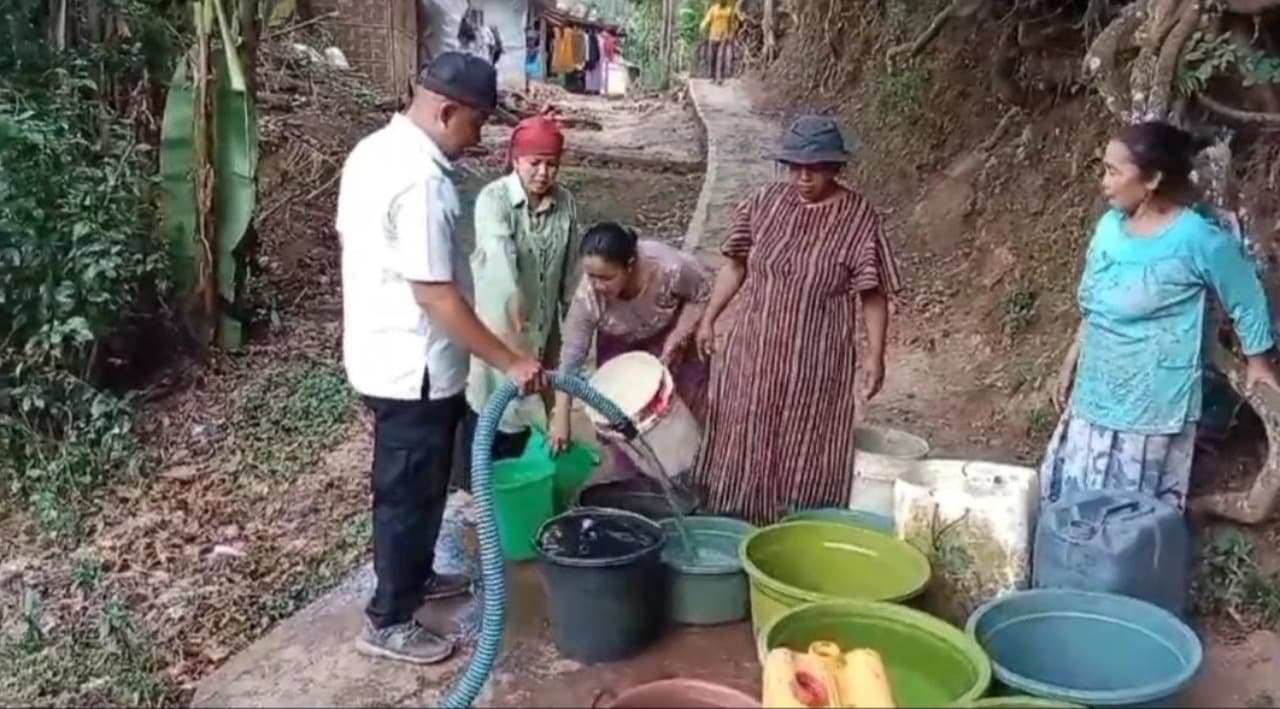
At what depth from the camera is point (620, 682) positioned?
11.5 feet

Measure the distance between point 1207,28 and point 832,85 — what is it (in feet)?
28.2

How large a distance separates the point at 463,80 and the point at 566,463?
1.43 metres

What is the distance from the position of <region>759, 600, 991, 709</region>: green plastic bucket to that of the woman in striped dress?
0.96 metres

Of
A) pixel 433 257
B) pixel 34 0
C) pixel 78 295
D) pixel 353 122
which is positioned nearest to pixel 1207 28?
pixel 433 257

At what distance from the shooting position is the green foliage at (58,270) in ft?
19.5

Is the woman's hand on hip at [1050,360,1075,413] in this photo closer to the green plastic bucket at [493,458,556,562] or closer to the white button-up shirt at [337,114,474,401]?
the green plastic bucket at [493,458,556,562]

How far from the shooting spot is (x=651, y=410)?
13.4 feet

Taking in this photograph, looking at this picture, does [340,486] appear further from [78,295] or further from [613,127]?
[613,127]

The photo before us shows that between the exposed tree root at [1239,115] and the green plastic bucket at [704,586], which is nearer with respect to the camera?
the green plastic bucket at [704,586]

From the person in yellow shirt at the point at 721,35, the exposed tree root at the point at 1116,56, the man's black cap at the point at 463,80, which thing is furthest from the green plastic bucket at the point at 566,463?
the person in yellow shirt at the point at 721,35

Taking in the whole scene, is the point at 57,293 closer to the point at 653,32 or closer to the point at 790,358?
the point at 790,358

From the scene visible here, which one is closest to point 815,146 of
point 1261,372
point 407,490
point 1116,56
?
point 1261,372

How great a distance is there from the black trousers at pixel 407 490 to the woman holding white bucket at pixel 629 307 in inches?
23.5

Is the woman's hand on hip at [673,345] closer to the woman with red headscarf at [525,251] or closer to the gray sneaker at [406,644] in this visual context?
the woman with red headscarf at [525,251]
